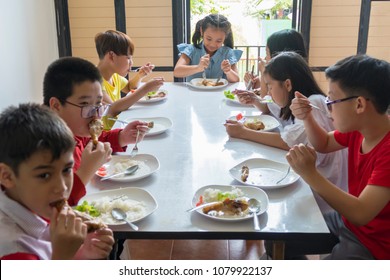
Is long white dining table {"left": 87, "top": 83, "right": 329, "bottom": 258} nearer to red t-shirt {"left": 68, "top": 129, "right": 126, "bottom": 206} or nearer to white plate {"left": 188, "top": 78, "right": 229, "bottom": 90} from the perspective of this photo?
red t-shirt {"left": 68, "top": 129, "right": 126, "bottom": 206}

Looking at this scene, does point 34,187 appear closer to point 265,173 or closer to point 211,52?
point 265,173

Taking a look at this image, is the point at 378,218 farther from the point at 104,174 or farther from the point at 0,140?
the point at 0,140

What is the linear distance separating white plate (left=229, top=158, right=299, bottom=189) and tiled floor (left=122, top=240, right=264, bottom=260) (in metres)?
0.84

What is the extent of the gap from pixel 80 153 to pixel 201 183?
19.1 inches

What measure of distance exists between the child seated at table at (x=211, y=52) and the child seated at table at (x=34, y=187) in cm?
213

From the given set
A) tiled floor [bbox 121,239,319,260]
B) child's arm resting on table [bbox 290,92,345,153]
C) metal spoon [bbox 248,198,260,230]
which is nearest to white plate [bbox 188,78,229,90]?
tiled floor [bbox 121,239,319,260]

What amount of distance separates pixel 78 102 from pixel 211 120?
2.75ft

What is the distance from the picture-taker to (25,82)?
3633mm

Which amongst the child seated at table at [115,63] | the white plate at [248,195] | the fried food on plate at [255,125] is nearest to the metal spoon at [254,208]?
the white plate at [248,195]

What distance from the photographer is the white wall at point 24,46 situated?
330 centimetres

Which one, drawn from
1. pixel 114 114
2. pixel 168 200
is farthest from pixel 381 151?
pixel 114 114

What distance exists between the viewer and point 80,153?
64.4 inches

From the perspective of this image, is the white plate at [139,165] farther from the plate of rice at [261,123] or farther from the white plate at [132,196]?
the plate of rice at [261,123]

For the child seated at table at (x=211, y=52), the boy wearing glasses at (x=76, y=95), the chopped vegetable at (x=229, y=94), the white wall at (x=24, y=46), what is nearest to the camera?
the boy wearing glasses at (x=76, y=95)
